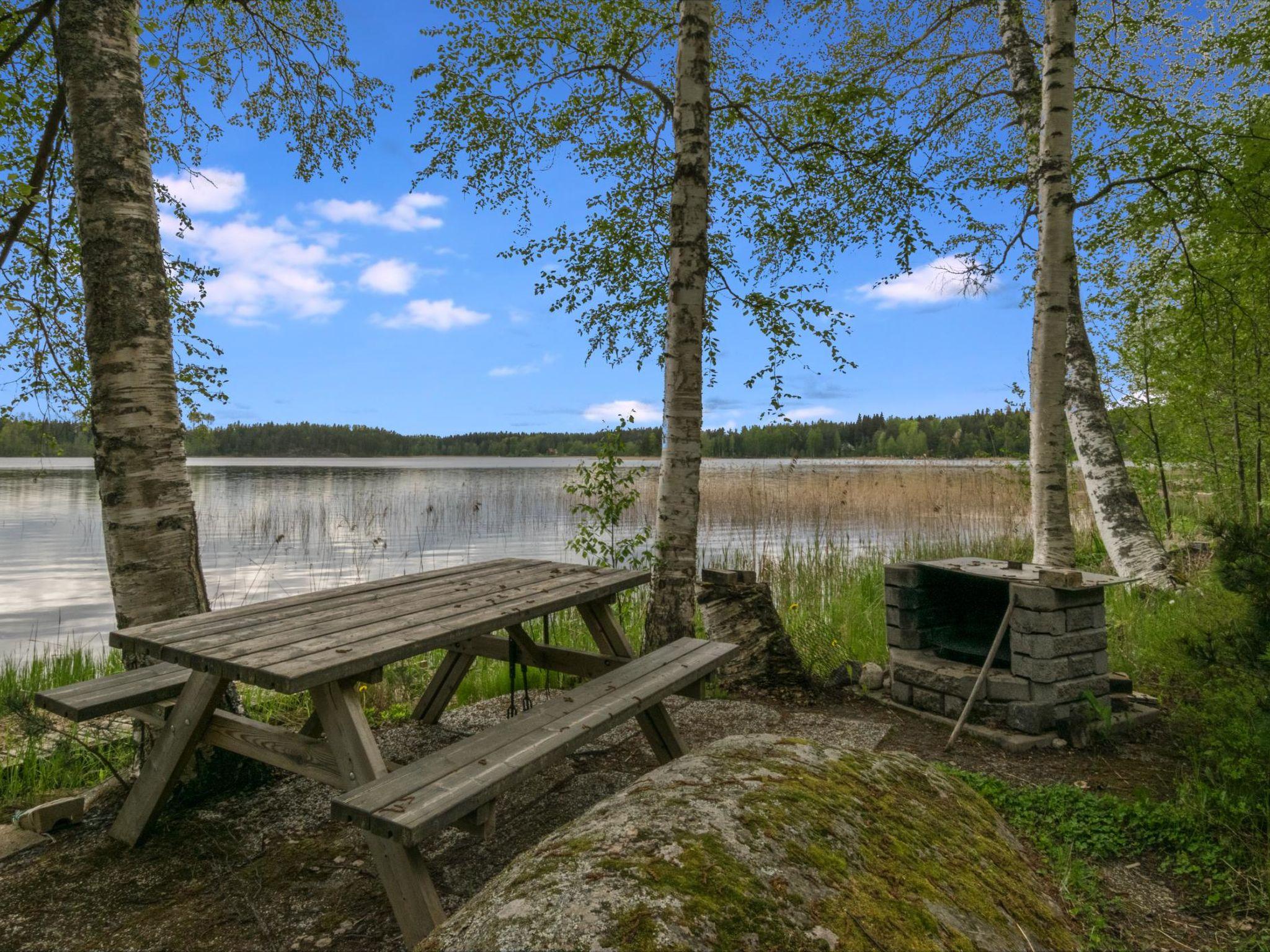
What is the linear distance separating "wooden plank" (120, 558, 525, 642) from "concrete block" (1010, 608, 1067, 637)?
2.97 metres

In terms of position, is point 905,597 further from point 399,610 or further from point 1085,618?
point 399,610

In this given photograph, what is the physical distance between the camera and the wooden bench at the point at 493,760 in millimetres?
2016

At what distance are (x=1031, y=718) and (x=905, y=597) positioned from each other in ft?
3.45

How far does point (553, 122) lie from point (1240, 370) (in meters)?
7.37

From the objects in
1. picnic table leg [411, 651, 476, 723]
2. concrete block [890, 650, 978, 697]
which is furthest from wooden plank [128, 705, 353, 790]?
concrete block [890, 650, 978, 697]

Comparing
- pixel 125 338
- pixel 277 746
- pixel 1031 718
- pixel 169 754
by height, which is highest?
pixel 125 338

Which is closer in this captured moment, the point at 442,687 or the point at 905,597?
the point at 442,687

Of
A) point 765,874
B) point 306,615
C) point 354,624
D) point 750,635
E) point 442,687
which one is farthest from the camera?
point 750,635

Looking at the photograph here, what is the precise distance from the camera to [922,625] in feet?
16.7

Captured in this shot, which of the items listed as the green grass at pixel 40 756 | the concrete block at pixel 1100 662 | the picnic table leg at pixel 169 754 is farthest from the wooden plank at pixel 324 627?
the concrete block at pixel 1100 662

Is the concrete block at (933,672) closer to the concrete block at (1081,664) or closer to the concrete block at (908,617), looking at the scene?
the concrete block at (908,617)

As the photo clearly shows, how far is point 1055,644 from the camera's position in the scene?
4.20 m

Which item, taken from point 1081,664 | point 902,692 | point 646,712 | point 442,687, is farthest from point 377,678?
point 1081,664

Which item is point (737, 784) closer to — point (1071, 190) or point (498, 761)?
point (498, 761)
